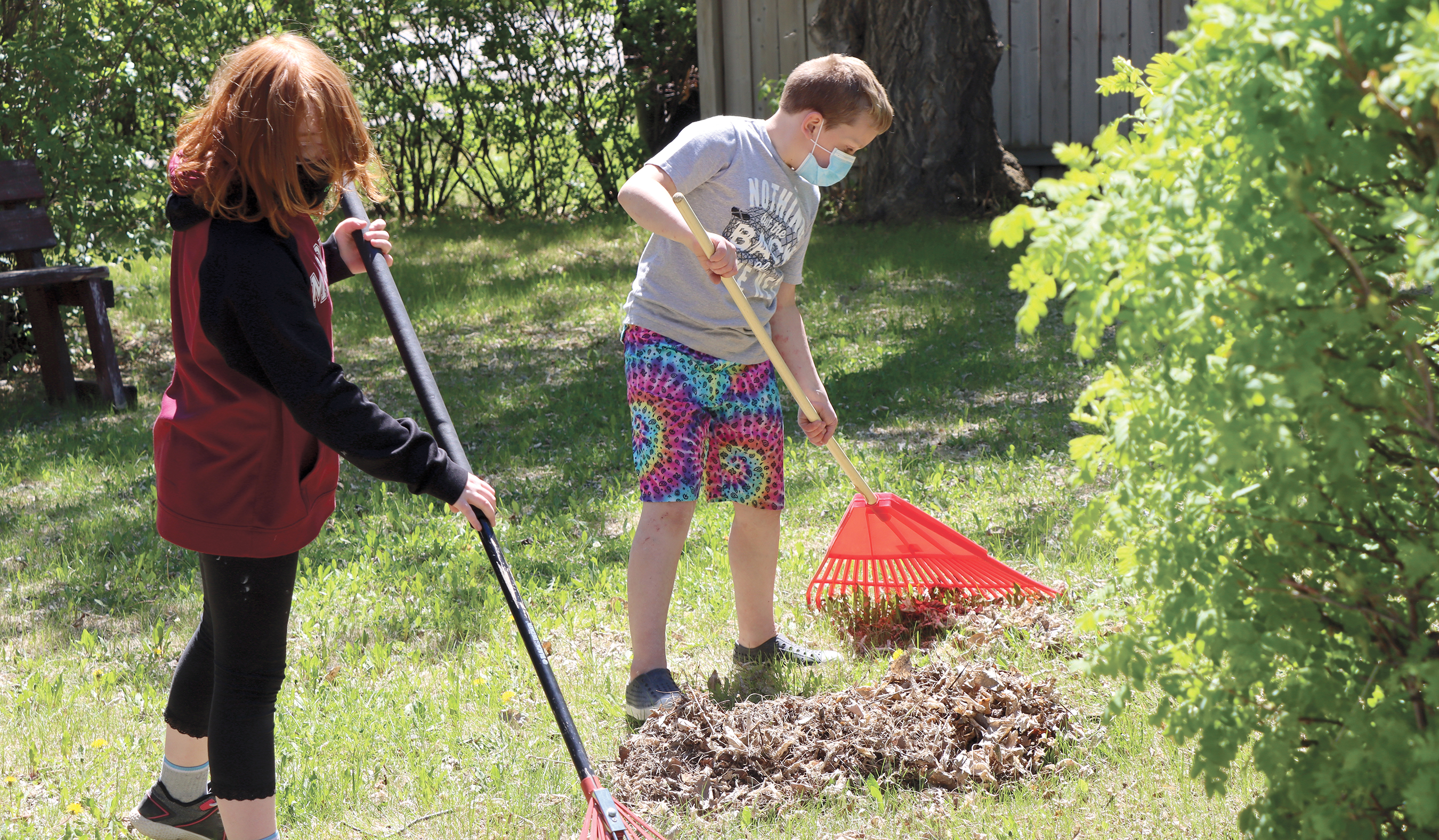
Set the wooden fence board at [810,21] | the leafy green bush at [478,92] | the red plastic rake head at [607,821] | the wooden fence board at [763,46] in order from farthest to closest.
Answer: the wooden fence board at [763,46]
the wooden fence board at [810,21]
the leafy green bush at [478,92]
the red plastic rake head at [607,821]

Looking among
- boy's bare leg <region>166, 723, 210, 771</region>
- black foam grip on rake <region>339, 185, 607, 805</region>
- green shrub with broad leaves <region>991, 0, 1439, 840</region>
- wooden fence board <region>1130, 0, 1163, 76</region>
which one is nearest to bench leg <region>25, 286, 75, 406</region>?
black foam grip on rake <region>339, 185, 607, 805</region>

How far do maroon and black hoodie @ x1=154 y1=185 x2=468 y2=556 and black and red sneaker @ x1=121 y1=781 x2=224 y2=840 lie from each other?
75 cm

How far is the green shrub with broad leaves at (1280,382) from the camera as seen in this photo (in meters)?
1.37

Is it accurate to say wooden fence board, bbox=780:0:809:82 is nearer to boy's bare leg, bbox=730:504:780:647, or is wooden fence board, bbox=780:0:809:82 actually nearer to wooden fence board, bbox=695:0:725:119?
wooden fence board, bbox=695:0:725:119

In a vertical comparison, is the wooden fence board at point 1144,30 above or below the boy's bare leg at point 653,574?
above

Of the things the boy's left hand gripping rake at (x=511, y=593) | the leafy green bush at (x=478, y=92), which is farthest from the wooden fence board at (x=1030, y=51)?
the boy's left hand gripping rake at (x=511, y=593)

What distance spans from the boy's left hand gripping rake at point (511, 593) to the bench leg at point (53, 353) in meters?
4.68

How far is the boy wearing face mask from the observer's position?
3.03 meters

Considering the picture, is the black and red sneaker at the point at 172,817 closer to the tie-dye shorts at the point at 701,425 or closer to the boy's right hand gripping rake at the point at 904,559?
the tie-dye shorts at the point at 701,425

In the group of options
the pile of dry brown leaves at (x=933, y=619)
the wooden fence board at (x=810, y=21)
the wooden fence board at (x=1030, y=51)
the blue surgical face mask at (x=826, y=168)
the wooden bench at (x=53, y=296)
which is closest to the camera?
the blue surgical face mask at (x=826, y=168)

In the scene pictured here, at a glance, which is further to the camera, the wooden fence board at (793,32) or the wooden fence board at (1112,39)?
the wooden fence board at (793,32)

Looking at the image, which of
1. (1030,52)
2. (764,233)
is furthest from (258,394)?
(1030,52)

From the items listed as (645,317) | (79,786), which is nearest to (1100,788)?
(645,317)

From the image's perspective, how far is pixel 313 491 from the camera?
2.30 m
